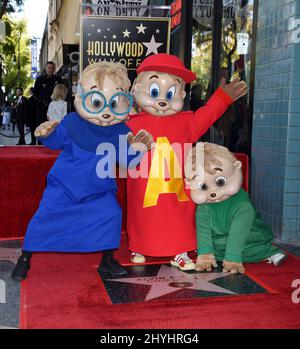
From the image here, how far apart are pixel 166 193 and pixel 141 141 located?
0.43m

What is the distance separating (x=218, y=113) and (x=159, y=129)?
419mm

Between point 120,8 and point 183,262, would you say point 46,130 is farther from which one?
point 120,8

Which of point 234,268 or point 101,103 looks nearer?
point 101,103

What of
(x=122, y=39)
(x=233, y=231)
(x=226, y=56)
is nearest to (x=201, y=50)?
(x=226, y=56)

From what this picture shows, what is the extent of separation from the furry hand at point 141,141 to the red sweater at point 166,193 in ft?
0.60

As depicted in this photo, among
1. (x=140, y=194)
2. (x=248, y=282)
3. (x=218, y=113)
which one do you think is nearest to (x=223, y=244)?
(x=248, y=282)

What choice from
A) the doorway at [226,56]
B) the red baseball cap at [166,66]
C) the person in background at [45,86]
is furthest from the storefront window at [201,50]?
the red baseball cap at [166,66]

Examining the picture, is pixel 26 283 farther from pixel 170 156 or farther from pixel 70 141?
pixel 170 156

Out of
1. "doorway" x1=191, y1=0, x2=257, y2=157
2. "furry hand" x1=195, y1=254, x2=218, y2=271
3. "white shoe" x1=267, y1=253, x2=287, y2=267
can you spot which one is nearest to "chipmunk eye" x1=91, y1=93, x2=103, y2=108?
"furry hand" x1=195, y1=254, x2=218, y2=271

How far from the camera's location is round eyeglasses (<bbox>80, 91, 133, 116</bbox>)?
3246 mm

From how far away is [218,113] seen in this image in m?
3.47

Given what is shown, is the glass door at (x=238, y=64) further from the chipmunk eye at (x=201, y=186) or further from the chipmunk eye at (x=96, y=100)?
the chipmunk eye at (x=96, y=100)

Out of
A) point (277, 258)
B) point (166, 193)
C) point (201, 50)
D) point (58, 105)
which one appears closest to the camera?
point (166, 193)

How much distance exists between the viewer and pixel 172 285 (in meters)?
3.21
